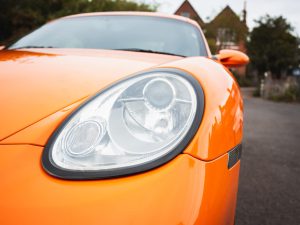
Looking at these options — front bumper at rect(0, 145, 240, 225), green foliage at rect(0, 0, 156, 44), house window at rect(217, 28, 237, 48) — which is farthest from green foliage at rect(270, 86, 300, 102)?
front bumper at rect(0, 145, 240, 225)

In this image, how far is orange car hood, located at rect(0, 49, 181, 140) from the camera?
1.01 meters

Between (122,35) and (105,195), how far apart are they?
1570 mm

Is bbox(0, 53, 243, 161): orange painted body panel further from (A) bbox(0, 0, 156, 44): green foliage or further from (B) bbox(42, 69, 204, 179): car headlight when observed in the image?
(A) bbox(0, 0, 156, 44): green foliage

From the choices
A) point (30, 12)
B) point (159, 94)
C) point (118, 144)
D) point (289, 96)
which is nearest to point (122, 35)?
point (159, 94)

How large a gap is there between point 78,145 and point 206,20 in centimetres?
3028

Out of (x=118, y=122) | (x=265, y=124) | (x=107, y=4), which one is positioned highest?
(x=107, y=4)

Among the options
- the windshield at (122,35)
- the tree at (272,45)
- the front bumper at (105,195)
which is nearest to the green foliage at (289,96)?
the tree at (272,45)

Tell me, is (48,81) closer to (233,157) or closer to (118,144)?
(118,144)

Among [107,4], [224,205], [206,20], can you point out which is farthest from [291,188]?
[206,20]

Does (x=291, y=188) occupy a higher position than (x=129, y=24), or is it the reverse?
(x=129, y=24)

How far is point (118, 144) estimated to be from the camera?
944 mm

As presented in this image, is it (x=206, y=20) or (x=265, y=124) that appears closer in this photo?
(x=265, y=124)

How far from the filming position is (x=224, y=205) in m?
1.00

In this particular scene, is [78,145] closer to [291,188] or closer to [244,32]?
[291,188]
